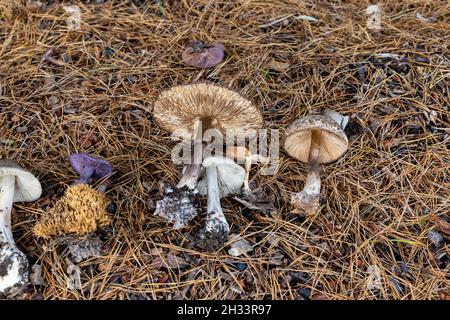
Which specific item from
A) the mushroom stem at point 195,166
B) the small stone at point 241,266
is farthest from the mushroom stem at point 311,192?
the mushroom stem at point 195,166

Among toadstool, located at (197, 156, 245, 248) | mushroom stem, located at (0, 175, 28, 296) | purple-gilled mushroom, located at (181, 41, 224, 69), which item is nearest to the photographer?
mushroom stem, located at (0, 175, 28, 296)

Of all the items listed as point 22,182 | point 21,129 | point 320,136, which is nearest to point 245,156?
point 320,136

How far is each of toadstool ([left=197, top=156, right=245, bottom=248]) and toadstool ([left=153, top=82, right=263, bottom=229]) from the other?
0.40ft

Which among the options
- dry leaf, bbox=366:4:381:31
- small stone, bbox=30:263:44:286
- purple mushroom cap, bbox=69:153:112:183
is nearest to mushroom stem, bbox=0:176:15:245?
small stone, bbox=30:263:44:286

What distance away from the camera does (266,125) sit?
3600mm

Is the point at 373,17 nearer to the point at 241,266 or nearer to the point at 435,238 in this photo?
the point at 435,238

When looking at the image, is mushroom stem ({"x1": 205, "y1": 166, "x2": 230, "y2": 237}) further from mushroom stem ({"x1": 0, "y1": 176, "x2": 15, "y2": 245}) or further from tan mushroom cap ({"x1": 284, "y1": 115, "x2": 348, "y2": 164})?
mushroom stem ({"x1": 0, "y1": 176, "x2": 15, "y2": 245})

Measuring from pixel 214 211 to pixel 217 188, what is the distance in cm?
20

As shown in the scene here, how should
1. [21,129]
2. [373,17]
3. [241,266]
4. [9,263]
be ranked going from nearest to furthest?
[9,263], [241,266], [21,129], [373,17]

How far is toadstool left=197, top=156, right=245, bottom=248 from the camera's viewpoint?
2.85 m

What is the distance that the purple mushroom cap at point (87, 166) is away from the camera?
3.14 m

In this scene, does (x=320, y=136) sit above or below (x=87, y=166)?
above

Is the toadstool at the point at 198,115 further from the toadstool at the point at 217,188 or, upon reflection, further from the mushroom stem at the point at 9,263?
the mushroom stem at the point at 9,263

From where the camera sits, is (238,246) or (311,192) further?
(311,192)
